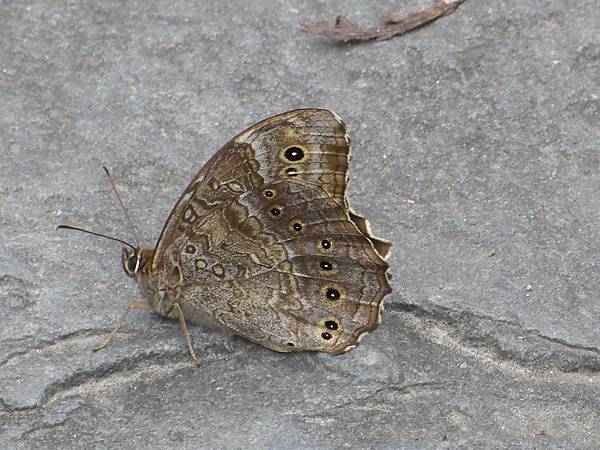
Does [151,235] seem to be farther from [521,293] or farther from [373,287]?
[521,293]

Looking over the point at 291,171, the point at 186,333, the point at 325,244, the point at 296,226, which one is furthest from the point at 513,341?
the point at 186,333

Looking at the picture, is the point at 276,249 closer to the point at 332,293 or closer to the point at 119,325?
the point at 332,293

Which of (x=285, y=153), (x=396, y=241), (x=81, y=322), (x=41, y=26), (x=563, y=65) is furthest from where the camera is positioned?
(x=41, y=26)

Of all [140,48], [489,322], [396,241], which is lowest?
[489,322]

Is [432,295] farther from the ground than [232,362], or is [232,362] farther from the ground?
[432,295]

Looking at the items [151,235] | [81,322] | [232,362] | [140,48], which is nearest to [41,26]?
[140,48]

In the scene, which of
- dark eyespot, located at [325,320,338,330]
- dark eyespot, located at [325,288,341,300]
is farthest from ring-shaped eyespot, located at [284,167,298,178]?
dark eyespot, located at [325,320,338,330]

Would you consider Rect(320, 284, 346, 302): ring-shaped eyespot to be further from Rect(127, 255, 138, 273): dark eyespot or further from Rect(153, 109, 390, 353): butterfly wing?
Rect(127, 255, 138, 273): dark eyespot
